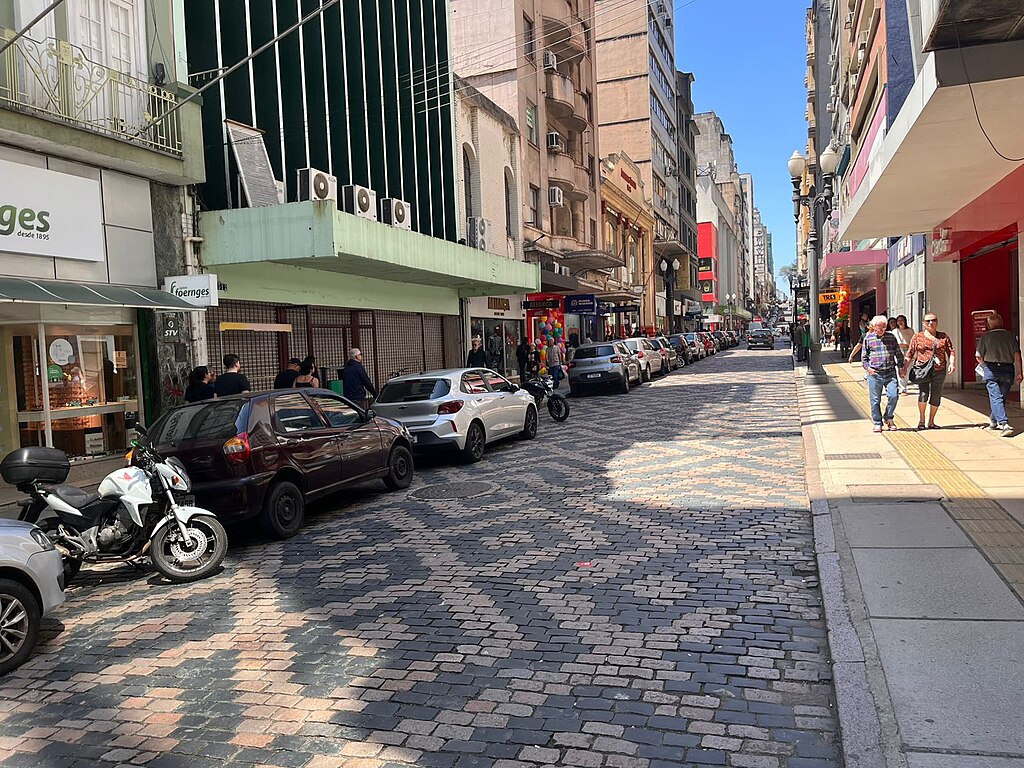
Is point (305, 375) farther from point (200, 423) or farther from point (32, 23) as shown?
point (32, 23)

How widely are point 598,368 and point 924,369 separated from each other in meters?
12.0

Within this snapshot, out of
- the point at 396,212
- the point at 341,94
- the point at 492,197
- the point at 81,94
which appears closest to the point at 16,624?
the point at 81,94

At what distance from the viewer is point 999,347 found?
36.1 ft

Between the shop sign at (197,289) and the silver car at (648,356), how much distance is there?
17.6m

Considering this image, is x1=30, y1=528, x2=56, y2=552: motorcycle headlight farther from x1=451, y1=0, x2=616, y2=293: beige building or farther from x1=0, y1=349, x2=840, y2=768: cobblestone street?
x1=451, y1=0, x2=616, y2=293: beige building

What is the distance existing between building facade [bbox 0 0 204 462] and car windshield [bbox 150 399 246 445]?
2.33 m

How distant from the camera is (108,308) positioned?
39.0ft

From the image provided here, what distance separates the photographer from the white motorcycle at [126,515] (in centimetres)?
623

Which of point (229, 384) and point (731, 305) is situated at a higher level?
point (731, 305)

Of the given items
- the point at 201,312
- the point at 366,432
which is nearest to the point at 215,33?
the point at 201,312

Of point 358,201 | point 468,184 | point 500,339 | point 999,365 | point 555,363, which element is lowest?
point 555,363

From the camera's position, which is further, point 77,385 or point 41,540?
point 77,385

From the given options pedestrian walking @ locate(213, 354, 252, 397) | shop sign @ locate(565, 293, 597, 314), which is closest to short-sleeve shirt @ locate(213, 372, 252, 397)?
pedestrian walking @ locate(213, 354, 252, 397)

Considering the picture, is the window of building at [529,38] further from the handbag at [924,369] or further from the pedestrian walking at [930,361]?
the handbag at [924,369]
